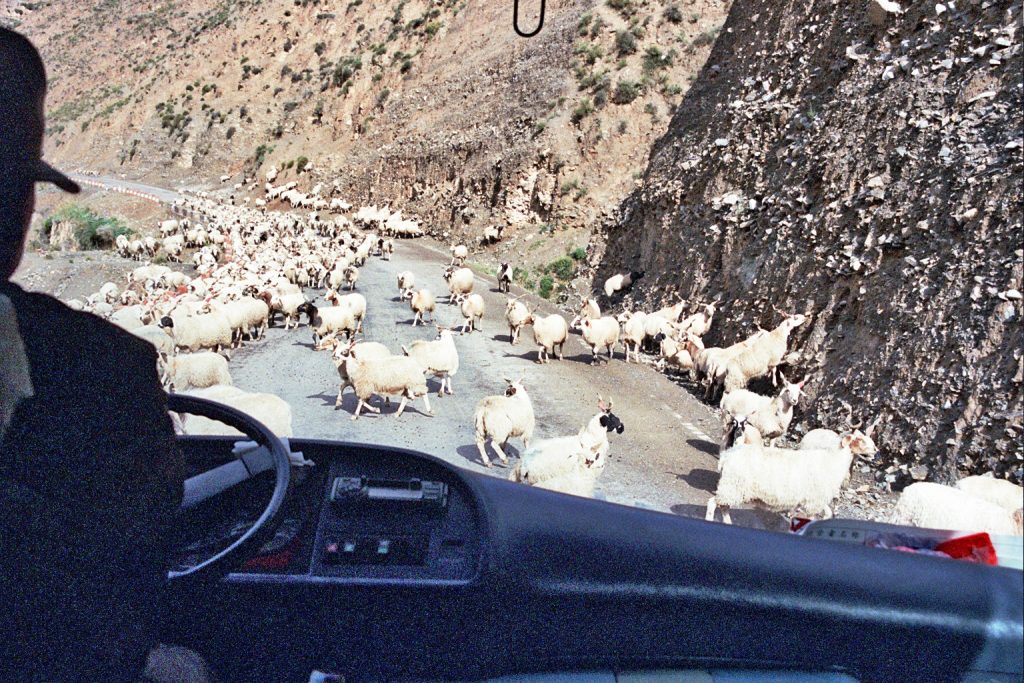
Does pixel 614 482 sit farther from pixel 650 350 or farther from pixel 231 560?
pixel 650 350

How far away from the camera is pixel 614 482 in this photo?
25.8ft

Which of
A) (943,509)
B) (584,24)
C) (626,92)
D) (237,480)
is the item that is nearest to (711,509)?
(943,509)

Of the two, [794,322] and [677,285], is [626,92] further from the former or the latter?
[794,322]

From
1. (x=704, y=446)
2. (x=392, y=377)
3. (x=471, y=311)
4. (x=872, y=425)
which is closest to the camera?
(x=872, y=425)

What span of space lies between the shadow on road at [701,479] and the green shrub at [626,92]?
28077mm

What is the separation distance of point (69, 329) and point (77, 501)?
0.35 meters

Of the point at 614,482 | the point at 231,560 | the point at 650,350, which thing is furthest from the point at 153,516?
the point at 650,350

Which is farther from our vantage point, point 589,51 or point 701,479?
point 589,51

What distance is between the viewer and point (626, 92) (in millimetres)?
34656

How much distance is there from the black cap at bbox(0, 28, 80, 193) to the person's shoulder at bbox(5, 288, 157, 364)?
25cm

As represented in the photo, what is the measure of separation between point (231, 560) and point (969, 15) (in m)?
14.5

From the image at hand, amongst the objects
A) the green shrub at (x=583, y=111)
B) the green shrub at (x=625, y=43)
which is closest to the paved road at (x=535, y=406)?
the green shrub at (x=583, y=111)

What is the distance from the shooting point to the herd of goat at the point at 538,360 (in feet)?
21.1

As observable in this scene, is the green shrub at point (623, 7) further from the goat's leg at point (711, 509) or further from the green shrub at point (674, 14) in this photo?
the goat's leg at point (711, 509)
